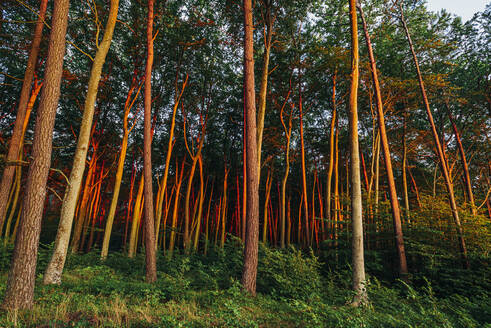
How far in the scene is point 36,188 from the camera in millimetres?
4051

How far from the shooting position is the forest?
14.2 ft

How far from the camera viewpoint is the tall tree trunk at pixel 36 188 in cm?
374

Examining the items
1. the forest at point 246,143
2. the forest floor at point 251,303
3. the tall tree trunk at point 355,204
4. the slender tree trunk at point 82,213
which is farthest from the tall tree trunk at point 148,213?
the slender tree trunk at point 82,213

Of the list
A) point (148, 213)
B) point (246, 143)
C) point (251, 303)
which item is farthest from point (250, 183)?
point (148, 213)

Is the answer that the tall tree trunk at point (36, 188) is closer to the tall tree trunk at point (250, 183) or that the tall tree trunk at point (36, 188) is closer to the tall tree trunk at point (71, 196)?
the tall tree trunk at point (71, 196)

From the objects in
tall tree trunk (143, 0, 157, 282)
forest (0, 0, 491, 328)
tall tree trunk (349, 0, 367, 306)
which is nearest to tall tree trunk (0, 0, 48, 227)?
forest (0, 0, 491, 328)

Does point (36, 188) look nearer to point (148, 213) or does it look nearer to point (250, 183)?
point (148, 213)

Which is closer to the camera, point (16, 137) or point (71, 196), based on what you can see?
point (71, 196)

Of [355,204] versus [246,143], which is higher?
[246,143]

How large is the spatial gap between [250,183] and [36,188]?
439 centimetres

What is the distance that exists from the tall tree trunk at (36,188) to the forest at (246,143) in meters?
0.03

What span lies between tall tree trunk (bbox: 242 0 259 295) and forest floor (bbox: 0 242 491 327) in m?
0.48

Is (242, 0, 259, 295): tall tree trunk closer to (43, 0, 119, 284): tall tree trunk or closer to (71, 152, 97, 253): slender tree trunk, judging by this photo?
(43, 0, 119, 284): tall tree trunk

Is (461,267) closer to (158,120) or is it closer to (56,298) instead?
(56,298)
